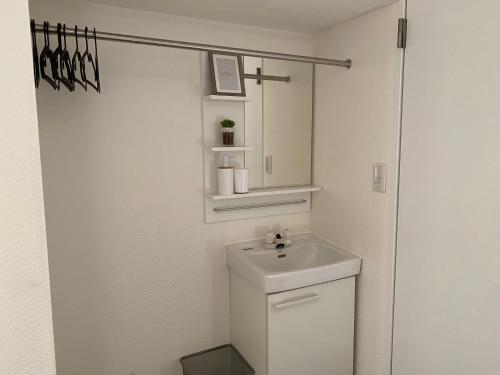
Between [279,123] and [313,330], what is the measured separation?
1.16 metres

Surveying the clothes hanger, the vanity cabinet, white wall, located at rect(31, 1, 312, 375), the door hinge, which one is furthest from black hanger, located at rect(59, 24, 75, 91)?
the door hinge

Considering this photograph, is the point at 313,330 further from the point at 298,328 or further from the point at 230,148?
the point at 230,148

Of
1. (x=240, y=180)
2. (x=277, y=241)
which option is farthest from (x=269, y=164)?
(x=277, y=241)

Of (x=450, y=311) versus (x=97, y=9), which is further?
(x=97, y=9)

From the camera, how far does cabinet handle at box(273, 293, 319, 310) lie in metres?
1.63

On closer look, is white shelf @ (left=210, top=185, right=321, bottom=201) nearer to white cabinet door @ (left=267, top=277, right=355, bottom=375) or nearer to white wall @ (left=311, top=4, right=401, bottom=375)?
white wall @ (left=311, top=4, right=401, bottom=375)

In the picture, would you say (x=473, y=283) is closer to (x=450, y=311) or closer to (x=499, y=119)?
(x=450, y=311)

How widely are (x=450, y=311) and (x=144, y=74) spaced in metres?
1.73

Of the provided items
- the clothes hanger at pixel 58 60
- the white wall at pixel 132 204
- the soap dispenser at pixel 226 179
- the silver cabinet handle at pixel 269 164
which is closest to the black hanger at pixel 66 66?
the clothes hanger at pixel 58 60

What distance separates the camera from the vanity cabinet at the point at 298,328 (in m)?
1.65

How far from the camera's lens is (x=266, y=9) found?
5.51 ft

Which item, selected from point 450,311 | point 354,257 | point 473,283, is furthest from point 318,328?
point 473,283

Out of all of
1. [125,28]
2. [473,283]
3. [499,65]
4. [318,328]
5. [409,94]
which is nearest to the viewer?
[499,65]

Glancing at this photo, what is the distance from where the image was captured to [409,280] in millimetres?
1581
